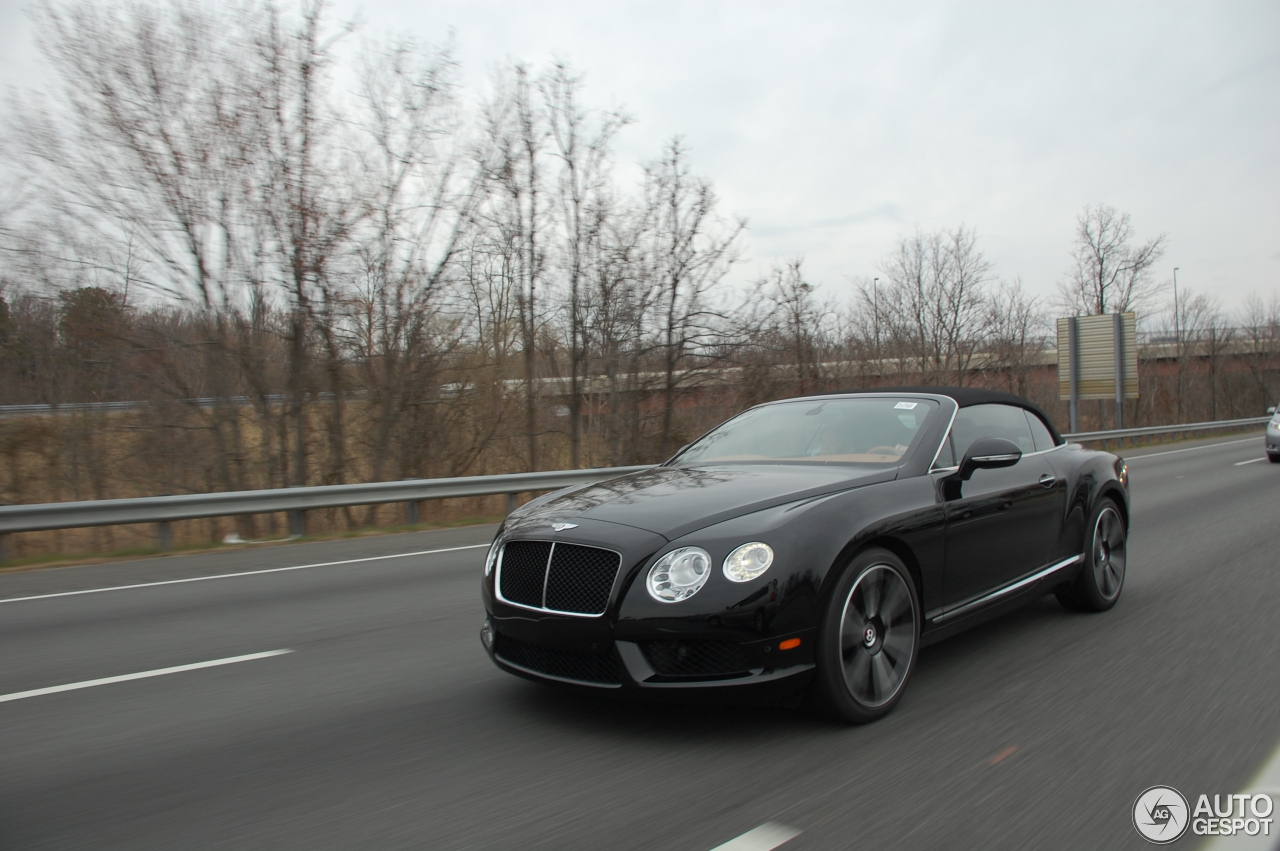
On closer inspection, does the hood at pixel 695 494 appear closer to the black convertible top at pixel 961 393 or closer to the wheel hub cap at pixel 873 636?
the wheel hub cap at pixel 873 636

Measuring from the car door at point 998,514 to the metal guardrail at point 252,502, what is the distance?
3.45m

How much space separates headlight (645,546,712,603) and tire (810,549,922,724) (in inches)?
22.5

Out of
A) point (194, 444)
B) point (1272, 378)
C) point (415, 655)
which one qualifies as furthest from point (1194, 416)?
point (415, 655)

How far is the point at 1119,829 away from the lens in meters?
2.98

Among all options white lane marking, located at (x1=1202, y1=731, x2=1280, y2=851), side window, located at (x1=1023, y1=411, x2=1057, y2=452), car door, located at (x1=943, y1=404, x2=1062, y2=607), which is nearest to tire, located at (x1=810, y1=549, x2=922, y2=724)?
car door, located at (x1=943, y1=404, x2=1062, y2=607)

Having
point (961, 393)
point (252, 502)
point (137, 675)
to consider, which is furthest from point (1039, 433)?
point (252, 502)

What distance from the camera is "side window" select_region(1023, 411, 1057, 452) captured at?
20.0 ft

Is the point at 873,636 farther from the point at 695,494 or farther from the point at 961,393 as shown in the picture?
the point at 961,393

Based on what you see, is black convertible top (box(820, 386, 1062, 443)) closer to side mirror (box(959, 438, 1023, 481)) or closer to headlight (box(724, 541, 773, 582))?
side mirror (box(959, 438, 1023, 481))

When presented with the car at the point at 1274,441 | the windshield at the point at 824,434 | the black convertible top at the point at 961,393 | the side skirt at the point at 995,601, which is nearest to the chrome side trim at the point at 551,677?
the side skirt at the point at 995,601

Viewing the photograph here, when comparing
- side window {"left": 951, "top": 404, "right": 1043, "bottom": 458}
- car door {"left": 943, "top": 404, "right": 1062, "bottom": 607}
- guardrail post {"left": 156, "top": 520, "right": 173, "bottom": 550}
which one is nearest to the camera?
car door {"left": 943, "top": 404, "right": 1062, "bottom": 607}

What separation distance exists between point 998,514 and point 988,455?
A: 18.6 inches

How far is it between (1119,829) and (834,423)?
9.08 ft

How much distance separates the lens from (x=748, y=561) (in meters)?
3.74
